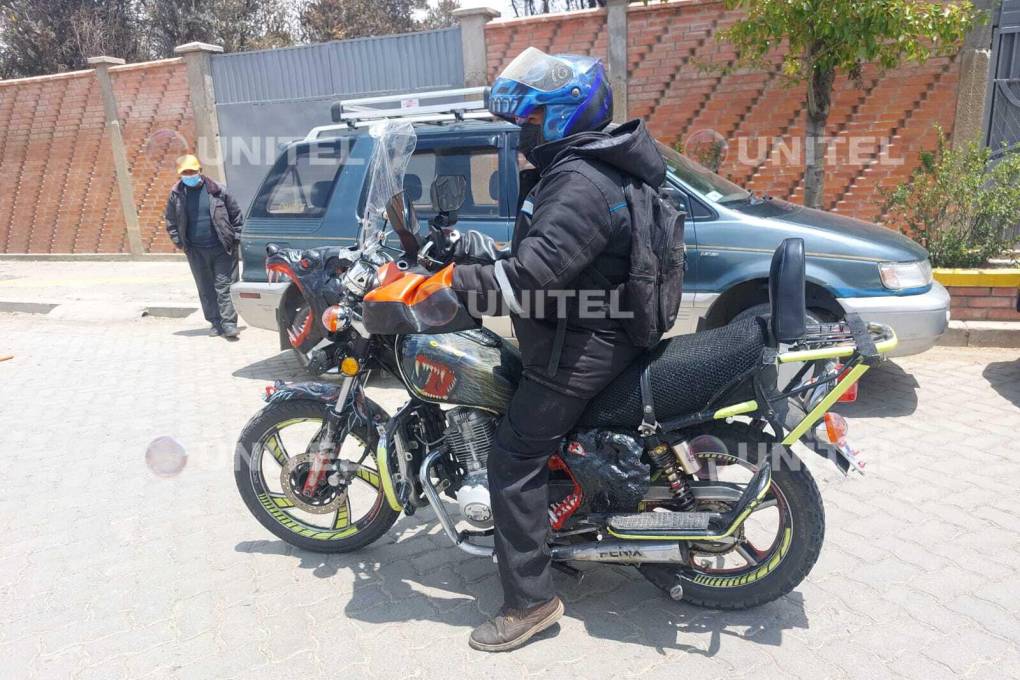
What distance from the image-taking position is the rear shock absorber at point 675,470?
2.58 meters

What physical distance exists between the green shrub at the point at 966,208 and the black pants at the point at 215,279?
6.56 m

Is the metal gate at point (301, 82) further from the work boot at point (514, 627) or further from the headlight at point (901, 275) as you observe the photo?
the work boot at point (514, 627)

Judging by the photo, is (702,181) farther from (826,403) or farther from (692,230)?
(826,403)

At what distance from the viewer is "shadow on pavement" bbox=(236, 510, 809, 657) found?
274 centimetres

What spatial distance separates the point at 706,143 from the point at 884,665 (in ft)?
25.0

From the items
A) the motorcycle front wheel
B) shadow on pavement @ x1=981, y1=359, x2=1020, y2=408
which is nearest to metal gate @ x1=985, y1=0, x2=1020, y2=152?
shadow on pavement @ x1=981, y1=359, x2=1020, y2=408

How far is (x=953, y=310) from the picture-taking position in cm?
612

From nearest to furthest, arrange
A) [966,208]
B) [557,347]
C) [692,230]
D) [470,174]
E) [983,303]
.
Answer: [557,347] < [692,230] < [470,174] < [983,303] < [966,208]

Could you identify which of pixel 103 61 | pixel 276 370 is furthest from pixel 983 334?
pixel 103 61

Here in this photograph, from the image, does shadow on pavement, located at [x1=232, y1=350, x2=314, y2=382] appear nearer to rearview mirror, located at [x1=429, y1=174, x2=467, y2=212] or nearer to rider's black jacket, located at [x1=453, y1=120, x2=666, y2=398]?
rearview mirror, located at [x1=429, y1=174, x2=467, y2=212]

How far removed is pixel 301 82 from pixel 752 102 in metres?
6.72

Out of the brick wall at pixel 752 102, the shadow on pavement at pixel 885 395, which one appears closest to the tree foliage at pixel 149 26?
the brick wall at pixel 752 102

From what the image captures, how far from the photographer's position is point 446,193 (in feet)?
8.20

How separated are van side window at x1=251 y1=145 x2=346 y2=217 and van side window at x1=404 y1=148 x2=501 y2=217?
73 centimetres
